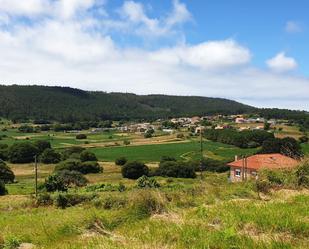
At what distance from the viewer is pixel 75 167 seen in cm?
8375

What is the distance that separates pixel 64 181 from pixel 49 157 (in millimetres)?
37121

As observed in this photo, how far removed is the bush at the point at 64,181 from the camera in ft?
176

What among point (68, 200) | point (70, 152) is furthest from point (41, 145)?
point (68, 200)

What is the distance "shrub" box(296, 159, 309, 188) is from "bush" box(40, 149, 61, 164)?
8758cm

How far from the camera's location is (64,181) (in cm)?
6238

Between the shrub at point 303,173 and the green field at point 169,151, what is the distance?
252 feet

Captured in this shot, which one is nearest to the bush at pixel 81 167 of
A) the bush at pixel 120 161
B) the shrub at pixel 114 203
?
the bush at pixel 120 161

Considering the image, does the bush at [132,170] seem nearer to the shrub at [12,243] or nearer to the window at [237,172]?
the window at [237,172]

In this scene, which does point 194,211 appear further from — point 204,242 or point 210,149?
point 210,149

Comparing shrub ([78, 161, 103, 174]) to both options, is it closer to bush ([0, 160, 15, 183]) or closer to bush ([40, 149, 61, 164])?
bush ([0, 160, 15, 183])

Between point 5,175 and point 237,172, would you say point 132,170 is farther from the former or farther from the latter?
point 237,172

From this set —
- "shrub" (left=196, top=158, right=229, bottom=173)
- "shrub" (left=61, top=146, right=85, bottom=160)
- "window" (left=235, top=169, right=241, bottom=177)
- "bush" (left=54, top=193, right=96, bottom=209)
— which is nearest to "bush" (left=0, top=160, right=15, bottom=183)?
"shrub" (left=61, top=146, right=85, bottom=160)

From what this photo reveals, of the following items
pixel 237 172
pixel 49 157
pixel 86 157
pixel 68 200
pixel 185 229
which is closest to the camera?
pixel 185 229

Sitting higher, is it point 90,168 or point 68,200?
point 68,200
